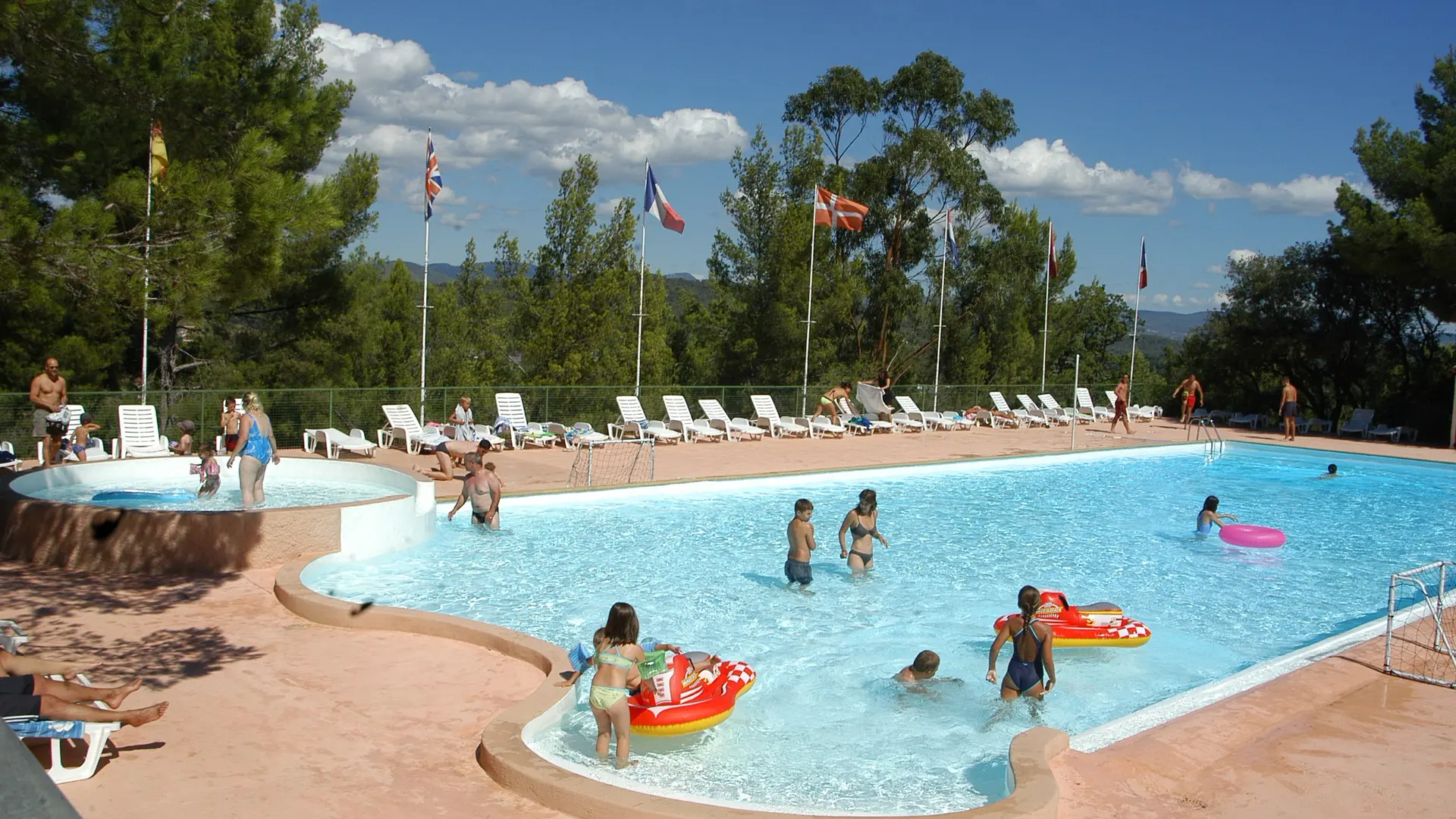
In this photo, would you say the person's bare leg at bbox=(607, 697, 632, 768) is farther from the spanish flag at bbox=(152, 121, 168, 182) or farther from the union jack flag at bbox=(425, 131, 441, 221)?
the union jack flag at bbox=(425, 131, 441, 221)

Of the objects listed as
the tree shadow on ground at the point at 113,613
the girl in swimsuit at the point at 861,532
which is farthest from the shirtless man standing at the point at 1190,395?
the tree shadow on ground at the point at 113,613

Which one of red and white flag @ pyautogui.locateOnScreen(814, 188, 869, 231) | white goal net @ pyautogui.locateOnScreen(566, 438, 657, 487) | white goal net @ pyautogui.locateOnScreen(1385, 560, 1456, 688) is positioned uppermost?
red and white flag @ pyautogui.locateOnScreen(814, 188, 869, 231)

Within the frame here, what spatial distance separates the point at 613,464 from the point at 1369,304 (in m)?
23.4

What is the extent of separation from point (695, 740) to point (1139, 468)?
1621 cm

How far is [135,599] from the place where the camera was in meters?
8.32

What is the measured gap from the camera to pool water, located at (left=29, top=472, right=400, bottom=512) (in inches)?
491

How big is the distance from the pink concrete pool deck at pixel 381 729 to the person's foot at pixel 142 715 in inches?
5.3

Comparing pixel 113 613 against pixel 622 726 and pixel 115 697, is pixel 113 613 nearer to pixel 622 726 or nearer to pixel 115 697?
pixel 115 697

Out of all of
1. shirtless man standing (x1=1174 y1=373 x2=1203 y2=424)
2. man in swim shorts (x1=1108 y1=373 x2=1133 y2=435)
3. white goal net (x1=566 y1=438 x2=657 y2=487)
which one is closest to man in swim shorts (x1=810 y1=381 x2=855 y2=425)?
white goal net (x1=566 y1=438 x2=657 y2=487)

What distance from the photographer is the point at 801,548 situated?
34.5 ft

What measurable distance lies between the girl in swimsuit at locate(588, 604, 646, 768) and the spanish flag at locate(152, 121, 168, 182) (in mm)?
5276

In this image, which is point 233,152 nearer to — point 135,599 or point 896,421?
point 135,599

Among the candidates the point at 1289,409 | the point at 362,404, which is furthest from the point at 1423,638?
the point at 1289,409

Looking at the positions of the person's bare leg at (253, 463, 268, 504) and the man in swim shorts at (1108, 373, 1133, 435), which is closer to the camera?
the person's bare leg at (253, 463, 268, 504)
